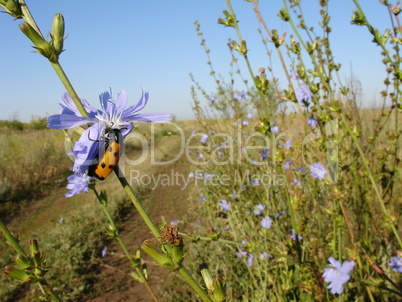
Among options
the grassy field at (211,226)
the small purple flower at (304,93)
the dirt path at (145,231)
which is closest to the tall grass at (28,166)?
the grassy field at (211,226)

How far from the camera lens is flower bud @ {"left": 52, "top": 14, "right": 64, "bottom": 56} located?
0.61m

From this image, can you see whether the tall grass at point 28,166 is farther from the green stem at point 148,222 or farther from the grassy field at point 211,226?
the green stem at point 148,222

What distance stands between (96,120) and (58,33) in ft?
0.63

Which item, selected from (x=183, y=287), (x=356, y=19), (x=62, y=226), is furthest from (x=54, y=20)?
(x=62, y=226)

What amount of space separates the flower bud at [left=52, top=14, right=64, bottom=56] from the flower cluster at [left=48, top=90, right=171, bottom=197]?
0.11 meters

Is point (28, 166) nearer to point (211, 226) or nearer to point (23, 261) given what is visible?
point (211, 226)

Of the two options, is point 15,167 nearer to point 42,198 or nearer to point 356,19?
point 42,198

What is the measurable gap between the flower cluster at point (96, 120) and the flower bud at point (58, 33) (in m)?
0.11

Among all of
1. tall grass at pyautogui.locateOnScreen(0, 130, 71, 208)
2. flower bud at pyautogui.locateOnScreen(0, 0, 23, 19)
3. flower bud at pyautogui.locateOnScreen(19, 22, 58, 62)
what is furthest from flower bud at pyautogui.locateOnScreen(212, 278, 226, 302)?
tall grass at pyautogui.locateOnScreen(0, 130, 71, 208)

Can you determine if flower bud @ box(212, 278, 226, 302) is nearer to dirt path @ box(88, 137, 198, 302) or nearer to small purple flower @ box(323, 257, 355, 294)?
dirt path @ box(88, 137, 198, 302)

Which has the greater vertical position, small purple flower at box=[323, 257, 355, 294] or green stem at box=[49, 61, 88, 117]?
green stem at box=[49, 61, 88, 117]

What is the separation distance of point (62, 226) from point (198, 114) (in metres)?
2.59

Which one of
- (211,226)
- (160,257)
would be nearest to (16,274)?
(160,257)

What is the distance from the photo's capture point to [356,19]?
1449 millimetres
